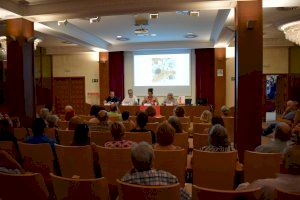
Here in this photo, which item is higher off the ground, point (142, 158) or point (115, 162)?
point (142, 158)

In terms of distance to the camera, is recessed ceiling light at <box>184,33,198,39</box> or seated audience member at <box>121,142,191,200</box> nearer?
seated audience member at <box>121,142,191,200</box>

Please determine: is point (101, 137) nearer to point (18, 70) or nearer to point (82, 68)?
point (18, 70)

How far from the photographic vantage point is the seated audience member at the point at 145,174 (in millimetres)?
2393

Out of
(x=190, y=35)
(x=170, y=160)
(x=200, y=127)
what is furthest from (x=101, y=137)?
(x=190, y=35)

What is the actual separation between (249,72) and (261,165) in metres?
3.06

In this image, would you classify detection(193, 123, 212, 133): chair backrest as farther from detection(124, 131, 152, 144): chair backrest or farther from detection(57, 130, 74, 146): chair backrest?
detection(57, 130, 74, 146): chair backrest

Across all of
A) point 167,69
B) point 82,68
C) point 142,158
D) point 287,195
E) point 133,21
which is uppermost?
point 133,21

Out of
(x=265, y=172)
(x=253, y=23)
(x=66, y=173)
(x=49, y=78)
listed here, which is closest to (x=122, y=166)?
(x=66, y=173)

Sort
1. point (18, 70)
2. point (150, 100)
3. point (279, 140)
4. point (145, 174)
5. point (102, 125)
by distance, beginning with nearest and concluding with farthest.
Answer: point (145, 174) → point (279, 140) → point (102, 125) → point (18, 70) → point (150, 100)

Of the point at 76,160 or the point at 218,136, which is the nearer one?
the point at 218,136

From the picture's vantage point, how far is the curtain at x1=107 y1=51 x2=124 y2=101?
1424 centimetres

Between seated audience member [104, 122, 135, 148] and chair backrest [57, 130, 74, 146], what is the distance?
1234 millimetres

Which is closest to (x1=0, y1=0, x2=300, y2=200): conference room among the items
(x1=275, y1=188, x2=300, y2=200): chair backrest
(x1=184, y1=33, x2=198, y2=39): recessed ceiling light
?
(x1=275, y1=188, x2=300, y2=200): chair backrest

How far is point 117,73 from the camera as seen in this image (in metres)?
14.3
